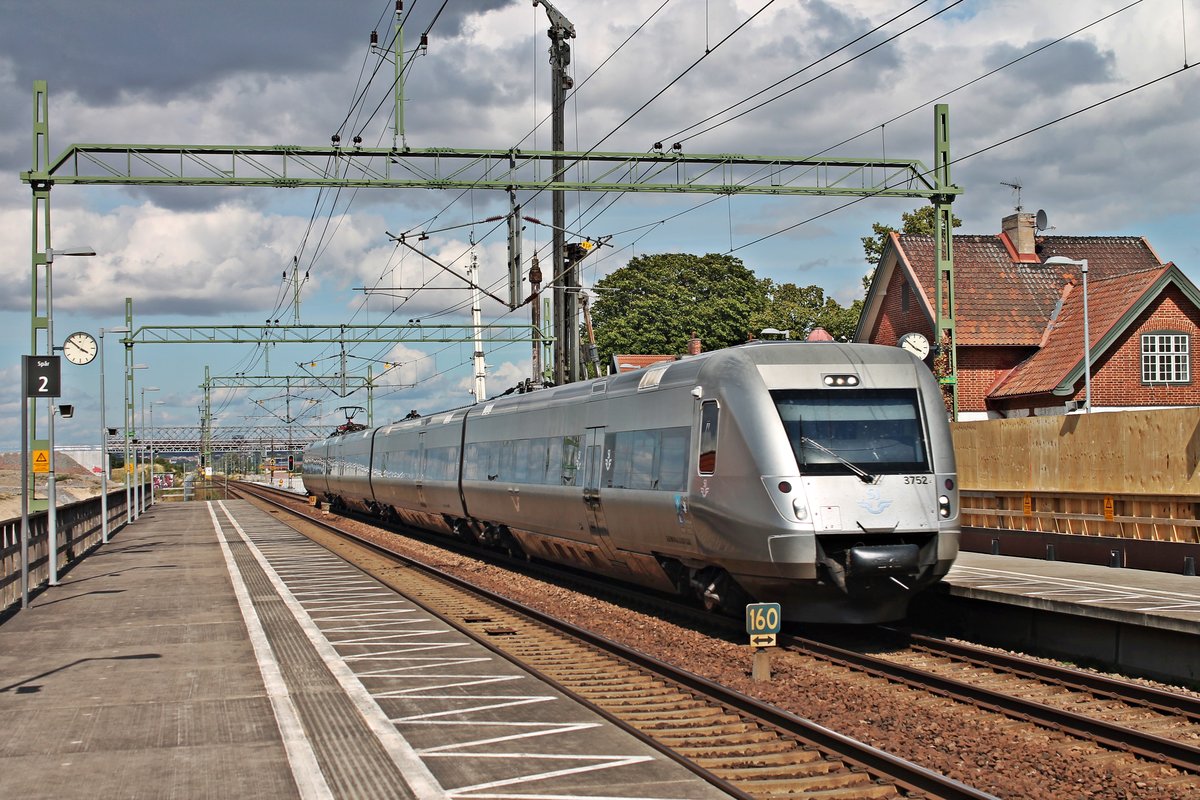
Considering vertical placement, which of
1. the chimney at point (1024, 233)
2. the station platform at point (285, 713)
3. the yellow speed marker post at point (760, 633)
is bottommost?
the station platform at point (285, 713)

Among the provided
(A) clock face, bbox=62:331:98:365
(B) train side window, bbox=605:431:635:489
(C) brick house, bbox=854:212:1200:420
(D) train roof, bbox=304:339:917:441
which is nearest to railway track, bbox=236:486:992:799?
(B) train side window, bbox=605:431:635:489

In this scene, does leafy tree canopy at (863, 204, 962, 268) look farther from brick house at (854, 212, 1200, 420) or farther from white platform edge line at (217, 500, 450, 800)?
white platform edge line at (217, 500, 450, 800)

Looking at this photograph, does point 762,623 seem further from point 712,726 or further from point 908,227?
point 908,227

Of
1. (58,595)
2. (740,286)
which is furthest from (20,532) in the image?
(740,286)

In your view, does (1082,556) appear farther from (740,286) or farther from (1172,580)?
(740,286)

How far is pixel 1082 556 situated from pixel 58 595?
49.9 ft

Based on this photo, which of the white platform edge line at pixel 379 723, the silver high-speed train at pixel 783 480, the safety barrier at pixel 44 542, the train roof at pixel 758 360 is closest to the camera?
the white platform edge line at pixel 379 723

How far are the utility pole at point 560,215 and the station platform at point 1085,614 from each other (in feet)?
46.1

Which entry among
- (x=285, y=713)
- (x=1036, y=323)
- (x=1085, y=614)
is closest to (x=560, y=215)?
(x=1036, y=323)

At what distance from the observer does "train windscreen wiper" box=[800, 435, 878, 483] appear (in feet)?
42.9

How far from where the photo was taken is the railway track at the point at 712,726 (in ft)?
25.7

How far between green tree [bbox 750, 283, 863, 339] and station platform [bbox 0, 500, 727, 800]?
49052 mm

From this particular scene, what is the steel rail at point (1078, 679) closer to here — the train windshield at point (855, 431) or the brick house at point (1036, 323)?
the train windshield at point (855, 431)

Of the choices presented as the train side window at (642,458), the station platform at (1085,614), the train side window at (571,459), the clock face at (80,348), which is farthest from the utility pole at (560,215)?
the station platform at (1085,614)
